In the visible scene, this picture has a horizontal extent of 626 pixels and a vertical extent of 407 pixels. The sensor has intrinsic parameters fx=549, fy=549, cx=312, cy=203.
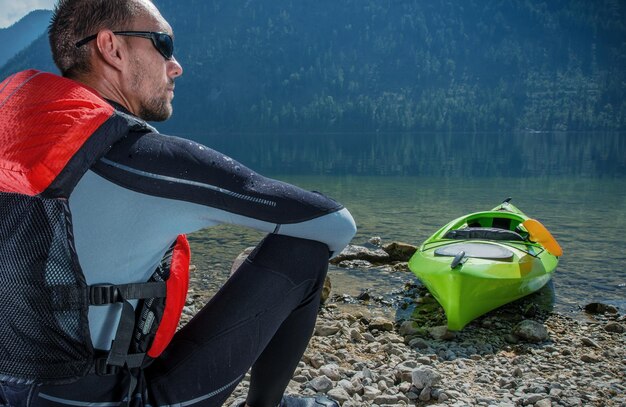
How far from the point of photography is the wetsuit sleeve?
2146 millimetres

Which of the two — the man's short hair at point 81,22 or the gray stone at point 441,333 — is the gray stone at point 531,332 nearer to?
the gray stone at point 441,333

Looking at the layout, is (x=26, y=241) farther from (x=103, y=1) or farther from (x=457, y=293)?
(x=457, y=293)

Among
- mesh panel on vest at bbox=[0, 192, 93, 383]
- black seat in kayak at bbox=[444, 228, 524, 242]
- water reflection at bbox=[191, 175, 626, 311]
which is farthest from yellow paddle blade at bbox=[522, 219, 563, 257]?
mesh panel on vest at bbox=[0, 192, 93, 383]

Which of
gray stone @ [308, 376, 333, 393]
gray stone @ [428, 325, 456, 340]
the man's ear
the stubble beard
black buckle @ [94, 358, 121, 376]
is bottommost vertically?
gray stone @ [428, 325, 456, 340]

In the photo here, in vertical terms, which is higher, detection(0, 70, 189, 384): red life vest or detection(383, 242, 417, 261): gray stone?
detection(0, 70, 189, 384): red life vest

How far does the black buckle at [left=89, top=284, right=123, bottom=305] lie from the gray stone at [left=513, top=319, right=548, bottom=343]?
6.60 metres

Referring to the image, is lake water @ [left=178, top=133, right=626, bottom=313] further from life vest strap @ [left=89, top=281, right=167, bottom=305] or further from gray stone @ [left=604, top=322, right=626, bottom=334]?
life vest strap @ [left=89, top=281, right=167, bottom=305]

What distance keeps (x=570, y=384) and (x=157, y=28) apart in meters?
5.30

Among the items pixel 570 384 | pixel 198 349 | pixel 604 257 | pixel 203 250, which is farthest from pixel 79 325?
pixel 604 257

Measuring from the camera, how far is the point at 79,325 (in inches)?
85.8

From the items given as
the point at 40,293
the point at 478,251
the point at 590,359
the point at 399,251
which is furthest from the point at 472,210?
the point at 40,293

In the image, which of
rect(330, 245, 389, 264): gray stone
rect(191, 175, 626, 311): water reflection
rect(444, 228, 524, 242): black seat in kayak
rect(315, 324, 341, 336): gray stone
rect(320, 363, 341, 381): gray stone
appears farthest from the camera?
rect(330, 245, 389, 264): gray stone

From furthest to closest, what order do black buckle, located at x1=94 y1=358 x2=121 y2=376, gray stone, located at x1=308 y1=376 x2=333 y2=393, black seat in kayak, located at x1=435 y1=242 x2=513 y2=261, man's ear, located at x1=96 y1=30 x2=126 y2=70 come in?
black seat in kayak, located at x1=435 y1=242 x2=513 y2=261
gray stone, located at x1=308 y1=376 x2=333 y2=393
man's ear, located at x1=96 y1=30 x2=126 y2=70
black buckle, located at x1=94 y1=358 x2=121 y2=376

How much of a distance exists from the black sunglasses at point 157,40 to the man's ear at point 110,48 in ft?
0.13
